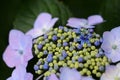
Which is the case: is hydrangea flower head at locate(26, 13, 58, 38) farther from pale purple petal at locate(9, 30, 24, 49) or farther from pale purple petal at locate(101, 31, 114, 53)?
pale purple petal at locate(101, 31, 114, 53)

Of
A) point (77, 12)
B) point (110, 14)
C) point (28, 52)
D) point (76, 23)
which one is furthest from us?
point (77, 12)

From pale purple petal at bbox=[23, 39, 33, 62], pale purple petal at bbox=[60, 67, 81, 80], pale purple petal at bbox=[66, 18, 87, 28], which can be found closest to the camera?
pale purple petal at bbox=[60, 67, 81, 80]

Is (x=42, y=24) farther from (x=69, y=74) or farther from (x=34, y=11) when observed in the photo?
(x=69, y=74)

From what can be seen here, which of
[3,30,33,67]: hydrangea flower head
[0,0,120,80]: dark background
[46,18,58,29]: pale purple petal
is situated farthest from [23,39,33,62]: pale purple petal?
[0,0,120,80]: dark background

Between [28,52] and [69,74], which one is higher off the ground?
[28,52]

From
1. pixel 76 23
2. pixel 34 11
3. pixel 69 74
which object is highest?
pixel 34 11

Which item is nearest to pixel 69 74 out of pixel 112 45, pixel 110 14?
pixel 112 45

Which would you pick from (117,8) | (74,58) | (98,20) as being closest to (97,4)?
(117,8)
